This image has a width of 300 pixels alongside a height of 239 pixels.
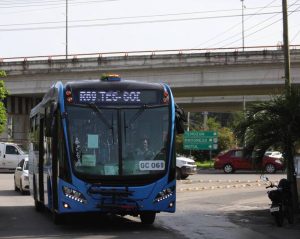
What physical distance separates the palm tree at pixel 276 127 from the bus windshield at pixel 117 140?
12.7 ft

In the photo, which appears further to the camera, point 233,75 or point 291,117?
point 233,75

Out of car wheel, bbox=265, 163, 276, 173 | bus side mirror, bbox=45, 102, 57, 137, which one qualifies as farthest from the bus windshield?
car wheel, bbox=265, 163, 276, 173

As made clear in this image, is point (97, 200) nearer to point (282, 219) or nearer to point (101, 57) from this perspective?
point (282, 219)

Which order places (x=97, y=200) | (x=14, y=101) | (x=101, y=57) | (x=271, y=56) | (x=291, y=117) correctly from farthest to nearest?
1. (x=14, y=101)
2. (x=101, y=57)
3. (x=271, y=56)
4. (x=291, y=117)
5. (x=97, y=200)

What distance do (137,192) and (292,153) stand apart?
535 cm

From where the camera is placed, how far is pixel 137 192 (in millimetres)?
13133

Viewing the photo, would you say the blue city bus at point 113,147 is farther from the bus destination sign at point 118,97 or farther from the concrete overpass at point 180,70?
the concrete overpass at point 180,70

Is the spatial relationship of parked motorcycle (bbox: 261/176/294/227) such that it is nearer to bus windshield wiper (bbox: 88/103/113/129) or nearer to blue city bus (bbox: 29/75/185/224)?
blue city bus (bbox: 29/75/185/224)

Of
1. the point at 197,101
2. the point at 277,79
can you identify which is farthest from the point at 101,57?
the point at 197,101

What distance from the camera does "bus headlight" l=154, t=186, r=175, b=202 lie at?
13.3 metres

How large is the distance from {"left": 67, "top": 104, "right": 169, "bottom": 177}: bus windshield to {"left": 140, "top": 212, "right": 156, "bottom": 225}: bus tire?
1578 mm

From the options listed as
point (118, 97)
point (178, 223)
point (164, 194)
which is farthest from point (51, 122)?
point (178, 223)

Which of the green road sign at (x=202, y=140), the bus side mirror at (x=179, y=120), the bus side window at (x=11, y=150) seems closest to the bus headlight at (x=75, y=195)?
the bus side mirror at (x=179, y=120)

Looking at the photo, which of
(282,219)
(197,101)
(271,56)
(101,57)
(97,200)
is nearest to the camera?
(97,200)
